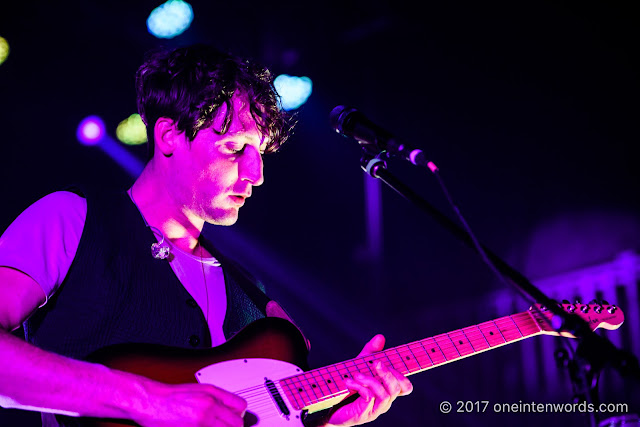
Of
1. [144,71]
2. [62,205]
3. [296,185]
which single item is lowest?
[62,205]

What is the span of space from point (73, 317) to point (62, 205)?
0.39m

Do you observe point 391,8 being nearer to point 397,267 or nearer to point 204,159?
point 397,267

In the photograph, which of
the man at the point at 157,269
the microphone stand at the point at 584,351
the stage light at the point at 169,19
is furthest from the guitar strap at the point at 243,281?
the stage light at the point at 169,19

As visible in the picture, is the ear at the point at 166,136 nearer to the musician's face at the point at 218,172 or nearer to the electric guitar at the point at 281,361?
the musician's face at the point at 218,172

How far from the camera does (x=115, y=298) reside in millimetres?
1991

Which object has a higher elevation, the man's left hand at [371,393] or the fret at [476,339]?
the fret at [476,339]

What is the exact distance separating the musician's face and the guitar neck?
2.43ft

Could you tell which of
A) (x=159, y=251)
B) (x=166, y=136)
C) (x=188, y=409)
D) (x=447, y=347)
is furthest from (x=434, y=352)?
(x=166, y=136)

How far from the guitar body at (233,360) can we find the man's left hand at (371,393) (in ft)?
0.75

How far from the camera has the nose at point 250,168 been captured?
237 cm

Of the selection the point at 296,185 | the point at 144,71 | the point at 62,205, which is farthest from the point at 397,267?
the point at 62,205

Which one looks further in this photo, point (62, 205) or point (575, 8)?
point (575, 8)

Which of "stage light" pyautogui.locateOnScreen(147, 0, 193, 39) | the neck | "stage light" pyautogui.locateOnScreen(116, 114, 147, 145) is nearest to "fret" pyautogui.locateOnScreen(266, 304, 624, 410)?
the neck

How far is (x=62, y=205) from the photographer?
1.98m
